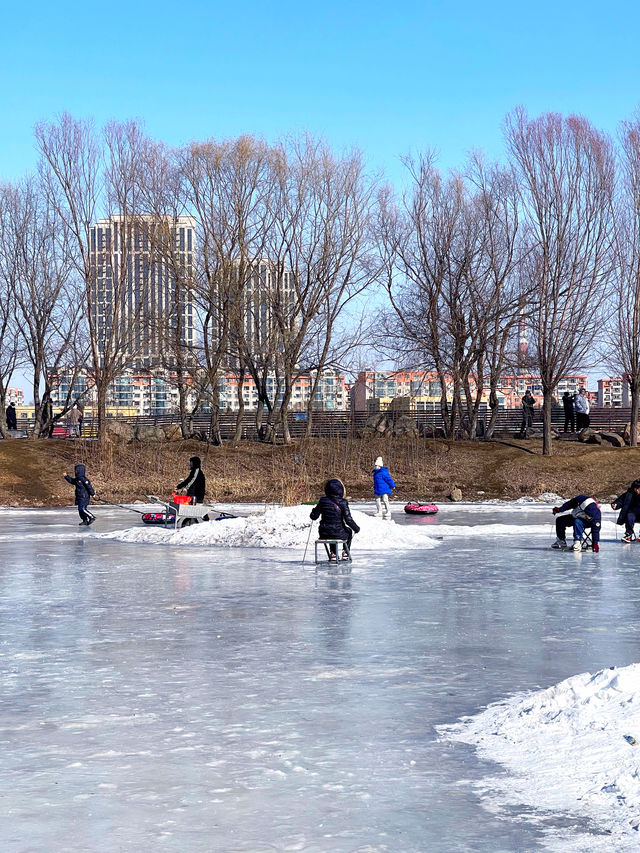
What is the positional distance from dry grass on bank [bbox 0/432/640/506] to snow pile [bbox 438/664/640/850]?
92.5ft

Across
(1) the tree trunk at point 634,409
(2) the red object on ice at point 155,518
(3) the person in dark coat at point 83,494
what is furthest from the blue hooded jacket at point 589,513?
(1) the tree trunk at point 634,409

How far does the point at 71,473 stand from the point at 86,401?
59.7ft

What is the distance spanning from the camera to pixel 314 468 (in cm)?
4112

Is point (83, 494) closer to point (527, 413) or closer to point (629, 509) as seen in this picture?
point (629, 509)

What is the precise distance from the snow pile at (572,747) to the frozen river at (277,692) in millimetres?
188

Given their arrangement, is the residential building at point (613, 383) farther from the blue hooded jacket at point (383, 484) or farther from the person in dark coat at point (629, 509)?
the person in dark coat at point (629, 509)

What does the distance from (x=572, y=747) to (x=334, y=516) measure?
1136 cm

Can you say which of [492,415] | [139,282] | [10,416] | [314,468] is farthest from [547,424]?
[10,416]

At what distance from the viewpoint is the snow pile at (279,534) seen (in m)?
20.6

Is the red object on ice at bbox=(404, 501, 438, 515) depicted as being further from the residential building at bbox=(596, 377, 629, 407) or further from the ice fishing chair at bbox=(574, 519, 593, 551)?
the residential building at bbox=(596, 377, 629, 407)

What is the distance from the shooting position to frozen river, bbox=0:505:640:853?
530 cm

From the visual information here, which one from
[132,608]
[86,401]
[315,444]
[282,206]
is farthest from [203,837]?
[86,401]

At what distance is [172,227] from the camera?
46438 mm

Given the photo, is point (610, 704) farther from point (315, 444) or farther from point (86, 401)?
point (86, 401)
